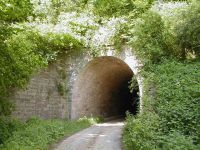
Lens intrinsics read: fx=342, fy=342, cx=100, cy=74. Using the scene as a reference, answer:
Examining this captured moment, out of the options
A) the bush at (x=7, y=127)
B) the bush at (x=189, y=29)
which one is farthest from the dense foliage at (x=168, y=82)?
the bush at (x=7, y=127)

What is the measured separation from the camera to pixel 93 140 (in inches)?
442

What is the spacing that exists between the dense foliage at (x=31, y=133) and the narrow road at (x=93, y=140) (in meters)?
0.46

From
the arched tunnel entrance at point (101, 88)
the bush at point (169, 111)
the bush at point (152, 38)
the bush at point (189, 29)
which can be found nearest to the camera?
the bush at point (169, 111)

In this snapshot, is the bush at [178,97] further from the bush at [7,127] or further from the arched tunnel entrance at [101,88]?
the bush at [7,127]

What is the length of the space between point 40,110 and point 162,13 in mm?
6571

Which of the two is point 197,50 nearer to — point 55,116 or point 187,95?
point 187,95

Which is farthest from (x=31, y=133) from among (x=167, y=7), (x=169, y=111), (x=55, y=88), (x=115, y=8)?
(x=115, y=8)

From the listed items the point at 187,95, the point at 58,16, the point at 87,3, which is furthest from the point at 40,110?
the point at 187,95

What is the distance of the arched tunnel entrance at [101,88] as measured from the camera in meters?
16.0

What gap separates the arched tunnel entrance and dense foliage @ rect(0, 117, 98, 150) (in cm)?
218

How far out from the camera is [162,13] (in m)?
13.4

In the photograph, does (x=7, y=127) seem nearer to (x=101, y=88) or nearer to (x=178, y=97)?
(x=178, y=97)

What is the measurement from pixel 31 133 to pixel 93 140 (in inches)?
79.8

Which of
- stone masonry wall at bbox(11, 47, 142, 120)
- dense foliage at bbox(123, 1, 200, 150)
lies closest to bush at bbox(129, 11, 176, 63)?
dense foliage at bbox(123, 1, 200, 150)
